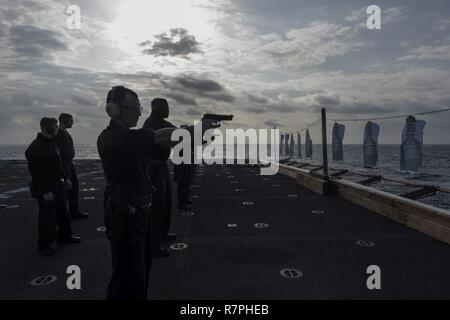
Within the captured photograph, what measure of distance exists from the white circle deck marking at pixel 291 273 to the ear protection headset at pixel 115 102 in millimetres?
2987

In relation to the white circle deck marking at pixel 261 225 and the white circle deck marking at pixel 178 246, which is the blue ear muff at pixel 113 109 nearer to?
the white circle deck marking at pixel 178 246

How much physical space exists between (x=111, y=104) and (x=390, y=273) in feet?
13.2

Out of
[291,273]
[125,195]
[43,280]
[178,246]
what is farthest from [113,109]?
[178,246]

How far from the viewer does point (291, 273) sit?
4426 mm

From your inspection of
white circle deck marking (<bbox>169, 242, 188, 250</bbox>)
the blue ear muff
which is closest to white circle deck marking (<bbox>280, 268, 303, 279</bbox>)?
white circle deck marking (<bbox>169, 242, 188, 250</bbox>)

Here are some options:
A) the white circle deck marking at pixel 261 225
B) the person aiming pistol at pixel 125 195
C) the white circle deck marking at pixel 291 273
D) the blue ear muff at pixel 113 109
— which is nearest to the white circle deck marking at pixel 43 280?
the person aiming pistol at pixel 125 195

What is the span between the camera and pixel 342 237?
6047mm

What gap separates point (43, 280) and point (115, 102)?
9.40 feet

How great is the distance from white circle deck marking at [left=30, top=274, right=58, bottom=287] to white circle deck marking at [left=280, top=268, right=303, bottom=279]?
9.92ft

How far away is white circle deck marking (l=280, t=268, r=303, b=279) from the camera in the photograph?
170 inches

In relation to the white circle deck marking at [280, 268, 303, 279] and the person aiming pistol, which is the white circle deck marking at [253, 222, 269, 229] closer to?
the white circle deck marking at [280, 268, 303, 279]

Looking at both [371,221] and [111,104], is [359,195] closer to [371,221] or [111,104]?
[371,221]

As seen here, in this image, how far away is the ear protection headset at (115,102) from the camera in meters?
2.89
